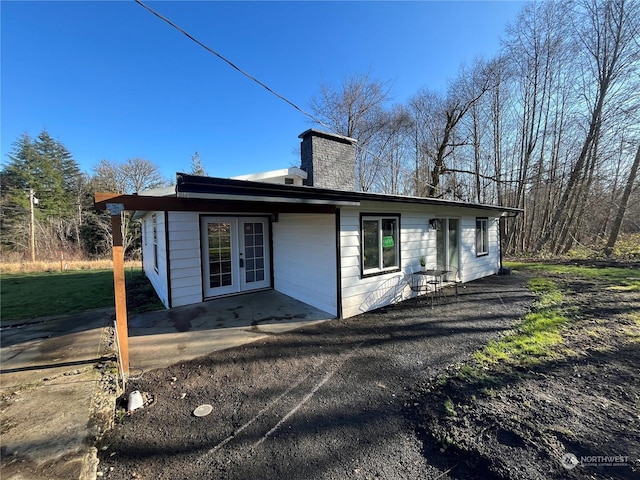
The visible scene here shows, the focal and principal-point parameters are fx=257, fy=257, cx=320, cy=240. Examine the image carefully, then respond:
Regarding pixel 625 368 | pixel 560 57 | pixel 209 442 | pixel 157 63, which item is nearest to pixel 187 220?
pixel 209 442

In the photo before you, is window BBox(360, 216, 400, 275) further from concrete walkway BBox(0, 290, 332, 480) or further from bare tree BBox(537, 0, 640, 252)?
bare tree BBox(537, 0, 640, 252)

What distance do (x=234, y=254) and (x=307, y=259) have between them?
83.9 inches

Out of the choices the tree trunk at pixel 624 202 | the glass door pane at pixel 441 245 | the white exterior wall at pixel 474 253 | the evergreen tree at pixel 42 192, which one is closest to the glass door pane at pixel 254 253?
the glass door pane at pixel 441 245

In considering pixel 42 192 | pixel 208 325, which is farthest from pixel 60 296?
pixel 42 192

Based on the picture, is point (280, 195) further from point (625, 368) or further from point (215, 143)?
point (215, 143)

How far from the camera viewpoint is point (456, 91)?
50.0ft

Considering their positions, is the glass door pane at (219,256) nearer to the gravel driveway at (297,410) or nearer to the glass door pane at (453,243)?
the gravel driveway at (297,410)

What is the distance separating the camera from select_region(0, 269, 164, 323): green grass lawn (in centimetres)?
586

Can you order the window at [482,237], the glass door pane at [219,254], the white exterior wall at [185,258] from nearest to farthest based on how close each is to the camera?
the white exterior wall at [185,258]
the glass door pane at [219,254]
the window at [482,237]

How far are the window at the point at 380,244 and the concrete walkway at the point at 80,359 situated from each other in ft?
5.03

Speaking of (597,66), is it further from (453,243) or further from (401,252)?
(401,252)

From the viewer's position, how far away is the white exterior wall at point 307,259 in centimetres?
514

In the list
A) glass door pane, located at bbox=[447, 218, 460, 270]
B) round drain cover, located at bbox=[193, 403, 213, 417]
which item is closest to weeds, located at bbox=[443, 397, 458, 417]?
round drain cover, located at bbox=[193, 403, 213, 417]

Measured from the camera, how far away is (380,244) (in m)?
5.64
